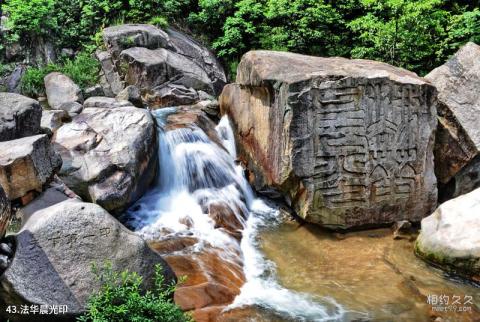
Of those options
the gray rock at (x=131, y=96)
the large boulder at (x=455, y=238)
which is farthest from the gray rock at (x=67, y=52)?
the large boulder at (x=455, y=238)

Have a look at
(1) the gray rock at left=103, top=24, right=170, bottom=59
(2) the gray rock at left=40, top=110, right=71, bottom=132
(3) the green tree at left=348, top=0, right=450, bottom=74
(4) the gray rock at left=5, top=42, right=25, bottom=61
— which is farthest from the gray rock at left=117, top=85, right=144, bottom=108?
(3) the green tree at left=348, top=0, right=450, bottom=74

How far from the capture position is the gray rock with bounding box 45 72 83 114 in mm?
10375

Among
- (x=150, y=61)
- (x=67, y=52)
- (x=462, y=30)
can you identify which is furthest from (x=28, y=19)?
(x=462, y=30)

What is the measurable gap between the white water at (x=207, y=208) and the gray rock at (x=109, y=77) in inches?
116

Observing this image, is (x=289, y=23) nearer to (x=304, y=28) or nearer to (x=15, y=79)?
(x=304, y=28)

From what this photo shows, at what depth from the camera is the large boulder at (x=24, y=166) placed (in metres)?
5.07

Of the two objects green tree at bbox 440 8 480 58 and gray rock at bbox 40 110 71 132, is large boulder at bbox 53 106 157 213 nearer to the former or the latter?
gray rock at bbox 40 110 71 132

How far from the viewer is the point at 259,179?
8453 mm

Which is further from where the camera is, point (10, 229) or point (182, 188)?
point (182, 188)

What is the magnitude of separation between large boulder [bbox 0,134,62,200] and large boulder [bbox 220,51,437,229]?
3.69m

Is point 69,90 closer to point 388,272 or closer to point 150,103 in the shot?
point 150,103

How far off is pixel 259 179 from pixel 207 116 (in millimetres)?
2728

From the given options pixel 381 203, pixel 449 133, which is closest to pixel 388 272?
pixel 381 203

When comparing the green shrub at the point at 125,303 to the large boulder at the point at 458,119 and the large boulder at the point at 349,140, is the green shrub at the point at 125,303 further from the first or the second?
the large boulder at the point at 458,119
